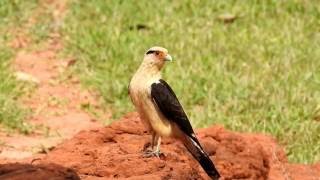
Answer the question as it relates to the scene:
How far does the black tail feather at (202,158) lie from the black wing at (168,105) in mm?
52

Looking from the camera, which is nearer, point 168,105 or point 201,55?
point 168,105

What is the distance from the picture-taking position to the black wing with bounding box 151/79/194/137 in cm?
513

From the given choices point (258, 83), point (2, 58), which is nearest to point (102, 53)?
point (2, 58)

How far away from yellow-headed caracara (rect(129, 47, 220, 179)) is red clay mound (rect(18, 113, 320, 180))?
4.1 inches

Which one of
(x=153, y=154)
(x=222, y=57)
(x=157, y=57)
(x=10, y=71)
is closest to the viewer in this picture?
(x=153, y=154)

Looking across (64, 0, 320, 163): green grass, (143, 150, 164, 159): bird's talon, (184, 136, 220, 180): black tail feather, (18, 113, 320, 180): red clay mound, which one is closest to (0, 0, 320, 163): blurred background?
(64, 0, 320, 163): green grass

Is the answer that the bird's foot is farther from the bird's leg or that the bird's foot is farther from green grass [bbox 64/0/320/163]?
green grass [bbox 64/0/320/163]

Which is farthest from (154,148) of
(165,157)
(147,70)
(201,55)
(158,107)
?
(201,55)

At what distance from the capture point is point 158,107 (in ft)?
17.1

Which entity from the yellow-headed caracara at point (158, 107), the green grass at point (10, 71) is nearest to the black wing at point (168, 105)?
the yellow-headed caracara at point (158, 107)

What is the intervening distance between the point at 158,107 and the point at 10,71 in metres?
4.44

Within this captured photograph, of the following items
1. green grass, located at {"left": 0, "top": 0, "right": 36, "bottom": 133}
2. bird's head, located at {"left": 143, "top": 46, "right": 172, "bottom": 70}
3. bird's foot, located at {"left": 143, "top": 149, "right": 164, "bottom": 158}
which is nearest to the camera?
bird's foot, located at {"left": 143, "top": 149, "right": 164, "bottom": 158}

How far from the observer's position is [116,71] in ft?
30.7

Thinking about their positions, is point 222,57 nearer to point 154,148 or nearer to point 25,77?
point 25,77
